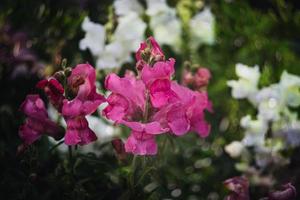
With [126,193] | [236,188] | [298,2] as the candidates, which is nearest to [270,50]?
[236,188]

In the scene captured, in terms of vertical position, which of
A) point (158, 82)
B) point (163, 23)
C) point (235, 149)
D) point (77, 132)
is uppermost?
point (158, 82)

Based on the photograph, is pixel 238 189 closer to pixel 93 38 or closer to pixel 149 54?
pixel 149 54

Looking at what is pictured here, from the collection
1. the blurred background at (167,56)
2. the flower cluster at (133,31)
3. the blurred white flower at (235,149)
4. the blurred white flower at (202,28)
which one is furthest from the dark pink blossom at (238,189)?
the blurred white flower at (202,28)

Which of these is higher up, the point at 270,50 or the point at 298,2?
the point at 270,50

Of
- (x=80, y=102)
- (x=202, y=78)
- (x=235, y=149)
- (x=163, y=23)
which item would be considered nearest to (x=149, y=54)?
(x=80, y=102)

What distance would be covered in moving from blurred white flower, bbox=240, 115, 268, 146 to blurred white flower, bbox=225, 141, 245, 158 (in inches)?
2.3

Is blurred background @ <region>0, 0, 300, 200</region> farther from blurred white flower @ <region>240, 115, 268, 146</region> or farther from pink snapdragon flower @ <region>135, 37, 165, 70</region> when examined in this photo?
pink snapdragon flower @ <region>135, 37, 165, 70</region>

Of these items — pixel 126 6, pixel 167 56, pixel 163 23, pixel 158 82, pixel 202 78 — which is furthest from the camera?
pixel 167 56

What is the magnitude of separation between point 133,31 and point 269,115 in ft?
1.82

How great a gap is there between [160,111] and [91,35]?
706mm

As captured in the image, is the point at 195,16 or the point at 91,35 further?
the point at 195,16

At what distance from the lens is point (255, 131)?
192 cm

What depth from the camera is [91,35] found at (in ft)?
6.31

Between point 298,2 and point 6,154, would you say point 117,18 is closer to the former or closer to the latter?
point 6,154
